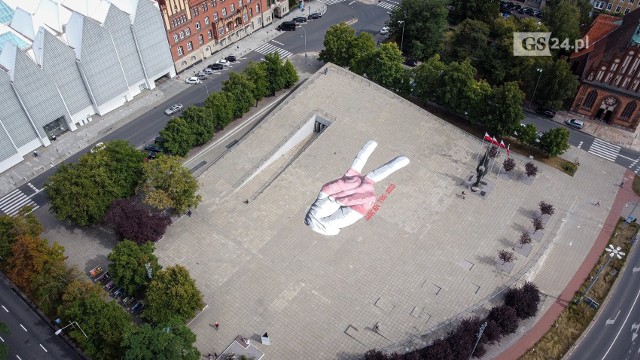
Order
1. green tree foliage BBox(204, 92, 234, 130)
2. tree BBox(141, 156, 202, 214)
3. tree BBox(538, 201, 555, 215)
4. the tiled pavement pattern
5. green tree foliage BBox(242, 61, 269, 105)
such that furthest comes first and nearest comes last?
green tree foliage BBox(242, 61, 269, 105), green tree foliage BBox(204, 92, 234, 130), tree BBox(538, 201, 555, 215), tree BBox(141, 156, 202, 214), the tiled pavement pattern

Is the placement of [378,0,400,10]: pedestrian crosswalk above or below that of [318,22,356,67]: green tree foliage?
below

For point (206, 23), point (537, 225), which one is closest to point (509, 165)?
point (537, 225)

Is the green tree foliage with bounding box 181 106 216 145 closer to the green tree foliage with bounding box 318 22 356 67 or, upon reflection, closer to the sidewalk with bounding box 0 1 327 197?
the sidewalk with bounding box 0 1 327 197

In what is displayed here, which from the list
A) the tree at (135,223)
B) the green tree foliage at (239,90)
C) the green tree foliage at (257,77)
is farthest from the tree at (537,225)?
the green tree foliage at (257,77)

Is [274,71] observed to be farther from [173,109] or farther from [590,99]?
[590,99]

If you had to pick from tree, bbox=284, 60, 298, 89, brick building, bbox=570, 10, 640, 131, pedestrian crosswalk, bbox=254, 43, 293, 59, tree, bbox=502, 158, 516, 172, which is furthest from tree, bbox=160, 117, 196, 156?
brick building, bbox=570, 10, 640, 131
